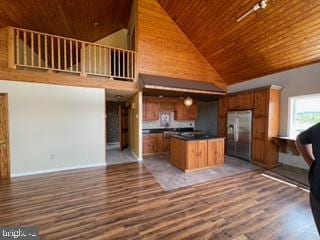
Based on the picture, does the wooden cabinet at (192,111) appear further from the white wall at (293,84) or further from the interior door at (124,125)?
the white wall at (293,84)

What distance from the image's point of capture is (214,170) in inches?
177

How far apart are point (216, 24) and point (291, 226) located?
4.81 metres

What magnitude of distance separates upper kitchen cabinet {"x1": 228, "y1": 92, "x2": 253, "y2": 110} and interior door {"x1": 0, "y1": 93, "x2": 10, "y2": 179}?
6.63 metres

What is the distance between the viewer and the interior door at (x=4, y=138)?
12.7ft

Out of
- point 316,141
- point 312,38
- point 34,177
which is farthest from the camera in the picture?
point 34,177

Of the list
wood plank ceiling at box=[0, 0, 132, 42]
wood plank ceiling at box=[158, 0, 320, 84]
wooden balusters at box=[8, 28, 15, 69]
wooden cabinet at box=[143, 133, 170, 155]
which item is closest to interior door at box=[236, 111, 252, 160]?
wood plank ceiling at box=[158, 0, 320, 84]

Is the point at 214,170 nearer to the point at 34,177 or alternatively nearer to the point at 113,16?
the point at 34,177

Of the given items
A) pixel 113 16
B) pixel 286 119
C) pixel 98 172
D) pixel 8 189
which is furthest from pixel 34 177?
pixel 286 119

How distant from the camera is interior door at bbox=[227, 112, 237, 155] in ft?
19.2

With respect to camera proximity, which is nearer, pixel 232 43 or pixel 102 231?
pixel 102 231

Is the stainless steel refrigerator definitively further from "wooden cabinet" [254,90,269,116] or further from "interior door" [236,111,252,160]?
"wooden cabinet" [254,90,269,116]

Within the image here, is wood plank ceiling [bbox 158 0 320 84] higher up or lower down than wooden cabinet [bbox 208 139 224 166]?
higher up

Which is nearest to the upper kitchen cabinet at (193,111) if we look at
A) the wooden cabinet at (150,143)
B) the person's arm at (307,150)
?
the wooden cabinet at (150,143)

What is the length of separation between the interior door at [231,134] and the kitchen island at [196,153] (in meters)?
1.30
